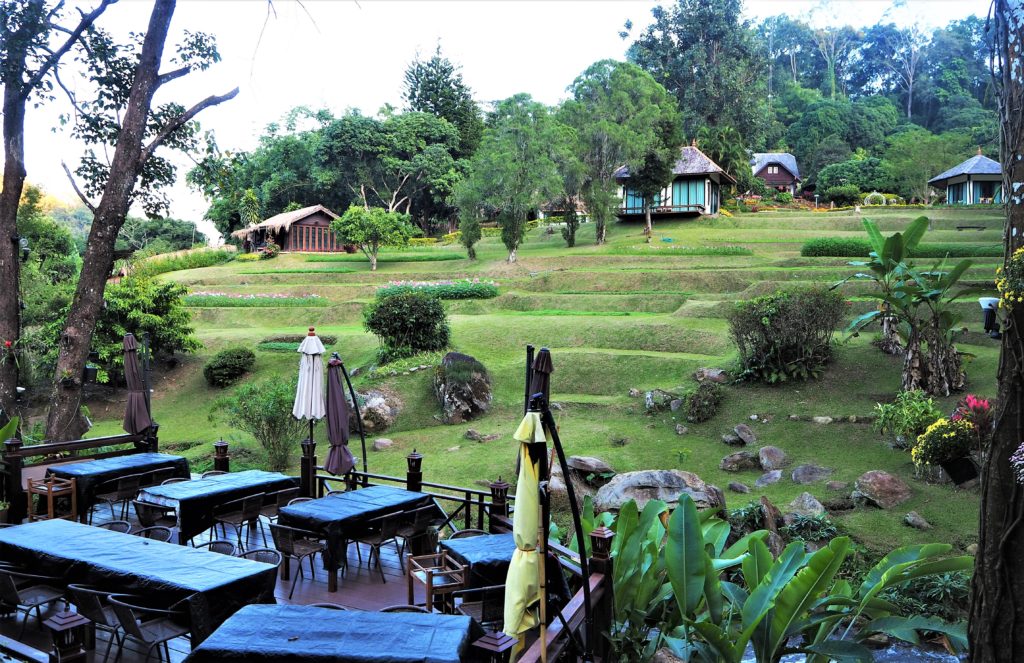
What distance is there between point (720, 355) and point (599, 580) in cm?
1531

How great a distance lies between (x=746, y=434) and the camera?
14984mm

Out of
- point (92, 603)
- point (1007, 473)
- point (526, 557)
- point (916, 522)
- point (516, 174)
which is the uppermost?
point (516, 174)

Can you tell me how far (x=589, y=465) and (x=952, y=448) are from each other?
5.79 m

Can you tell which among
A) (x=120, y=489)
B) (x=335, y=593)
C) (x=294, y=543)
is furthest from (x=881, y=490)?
(x=120, y=489)

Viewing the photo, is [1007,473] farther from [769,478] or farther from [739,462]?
[739,462]

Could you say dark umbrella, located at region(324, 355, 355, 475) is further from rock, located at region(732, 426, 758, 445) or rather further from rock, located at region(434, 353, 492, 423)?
rock, located at region(732, 426, 758, 445)

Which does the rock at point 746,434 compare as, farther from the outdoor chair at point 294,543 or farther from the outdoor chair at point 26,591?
the outdoor chair at point 26,591

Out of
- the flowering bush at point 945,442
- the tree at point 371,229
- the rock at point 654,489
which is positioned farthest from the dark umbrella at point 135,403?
the tree at point 371,229

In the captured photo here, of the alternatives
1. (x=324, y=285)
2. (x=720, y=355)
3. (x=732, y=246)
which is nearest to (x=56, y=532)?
(x=720, y=355)

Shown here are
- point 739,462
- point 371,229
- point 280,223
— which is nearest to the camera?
point 739,462

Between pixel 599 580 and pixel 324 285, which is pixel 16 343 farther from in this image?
pixel 324 285

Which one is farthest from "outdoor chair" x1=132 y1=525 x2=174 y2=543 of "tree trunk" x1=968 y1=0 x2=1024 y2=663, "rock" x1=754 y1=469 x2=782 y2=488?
"rock" x1=754 y1=469 x2=782 y2=488

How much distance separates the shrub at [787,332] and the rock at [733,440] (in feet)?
6.87

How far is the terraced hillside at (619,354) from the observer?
47.0ft
